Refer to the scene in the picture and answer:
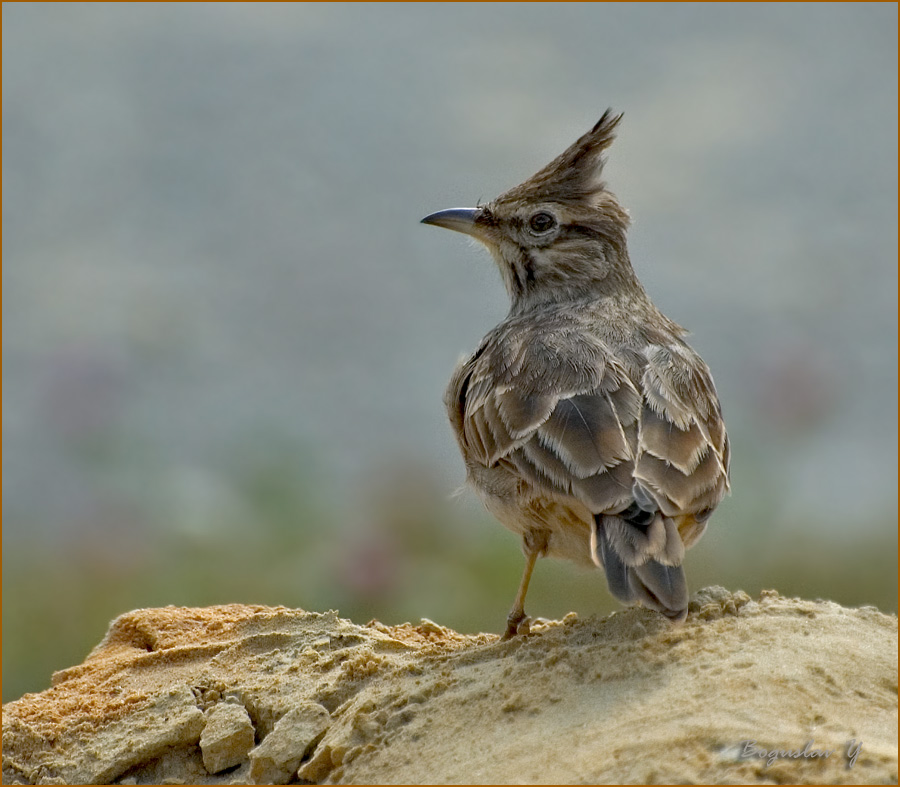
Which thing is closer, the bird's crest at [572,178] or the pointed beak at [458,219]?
the bird's crest at [572,178]

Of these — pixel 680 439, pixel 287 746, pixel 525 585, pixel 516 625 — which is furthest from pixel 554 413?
pixel 287 746

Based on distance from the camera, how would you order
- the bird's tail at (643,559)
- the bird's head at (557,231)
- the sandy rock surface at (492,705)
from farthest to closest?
1. the bird's head at (557,231)
2. the bird's tail at (643,559)
3. the sandy rock surface at (492,705)

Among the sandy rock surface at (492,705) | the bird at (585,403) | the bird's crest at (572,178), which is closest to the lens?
the sandy rock surface at (492,705)

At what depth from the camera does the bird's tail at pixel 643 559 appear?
458cm

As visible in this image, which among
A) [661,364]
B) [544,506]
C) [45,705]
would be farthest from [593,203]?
[45,705]

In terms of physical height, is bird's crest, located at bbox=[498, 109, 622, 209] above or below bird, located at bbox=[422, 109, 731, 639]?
above

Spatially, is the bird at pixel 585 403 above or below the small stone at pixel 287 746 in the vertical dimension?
above

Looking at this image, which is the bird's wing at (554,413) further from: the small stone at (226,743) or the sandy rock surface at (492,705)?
the small stone at (226,743)

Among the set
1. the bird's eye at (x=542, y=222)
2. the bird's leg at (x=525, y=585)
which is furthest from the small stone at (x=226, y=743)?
the bird's eye at (x=542, y=222)

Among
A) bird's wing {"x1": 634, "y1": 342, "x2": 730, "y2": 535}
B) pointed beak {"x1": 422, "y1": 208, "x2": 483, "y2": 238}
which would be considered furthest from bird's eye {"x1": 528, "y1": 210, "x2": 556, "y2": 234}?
bird's wing {"x1": 634, "y1": 342, "x2": 730, "y2": 535}

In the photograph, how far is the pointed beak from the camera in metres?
7.09

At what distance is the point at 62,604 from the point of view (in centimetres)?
873

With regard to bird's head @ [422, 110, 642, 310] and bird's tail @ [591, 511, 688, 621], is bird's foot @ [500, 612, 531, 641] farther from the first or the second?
bird's head @ [422, 110, 642, 310]

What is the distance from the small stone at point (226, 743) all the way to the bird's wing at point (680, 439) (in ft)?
5.43
